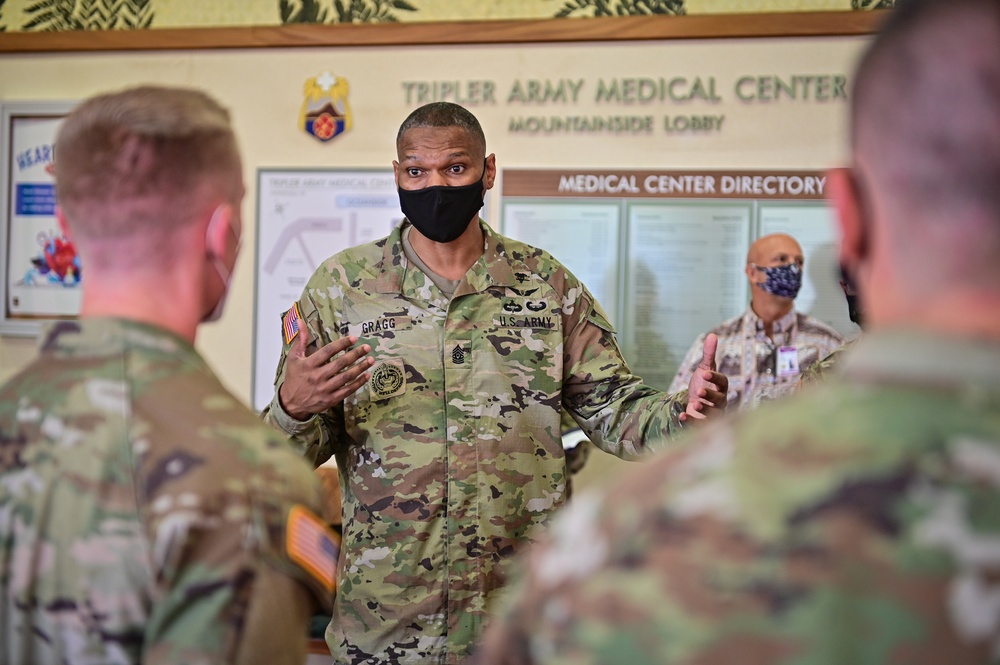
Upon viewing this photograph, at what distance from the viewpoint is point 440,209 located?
8.23 ft

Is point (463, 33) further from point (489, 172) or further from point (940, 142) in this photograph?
point (940, 142)

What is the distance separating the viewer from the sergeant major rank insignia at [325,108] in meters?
4.30

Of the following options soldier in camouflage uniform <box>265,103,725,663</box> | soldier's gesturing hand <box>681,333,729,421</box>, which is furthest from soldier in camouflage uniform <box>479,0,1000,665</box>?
soldier in camouflage uniform <box>265,103,725,663</box>

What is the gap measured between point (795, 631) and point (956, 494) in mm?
162

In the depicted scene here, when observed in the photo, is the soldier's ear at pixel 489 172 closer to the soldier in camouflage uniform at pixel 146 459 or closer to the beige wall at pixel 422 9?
the soldier in camouflage uniform at pixel 146 459

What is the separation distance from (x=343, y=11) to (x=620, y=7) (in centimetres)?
122

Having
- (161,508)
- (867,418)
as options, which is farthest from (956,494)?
(161,508)

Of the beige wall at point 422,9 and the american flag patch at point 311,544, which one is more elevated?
the beige wall at point 422,9

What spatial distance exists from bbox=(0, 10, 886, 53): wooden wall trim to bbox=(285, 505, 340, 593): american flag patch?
3289 millimetres

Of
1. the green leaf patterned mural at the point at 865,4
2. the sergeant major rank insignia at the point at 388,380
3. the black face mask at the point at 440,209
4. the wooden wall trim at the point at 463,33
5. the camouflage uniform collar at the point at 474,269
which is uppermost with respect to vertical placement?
the green leaf patterned mural at the point at 865,4

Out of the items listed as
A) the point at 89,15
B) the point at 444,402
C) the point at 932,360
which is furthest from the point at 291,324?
the point at 89,15

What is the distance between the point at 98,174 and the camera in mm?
1222

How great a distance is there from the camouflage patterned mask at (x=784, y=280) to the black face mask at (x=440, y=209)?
69.7 inches

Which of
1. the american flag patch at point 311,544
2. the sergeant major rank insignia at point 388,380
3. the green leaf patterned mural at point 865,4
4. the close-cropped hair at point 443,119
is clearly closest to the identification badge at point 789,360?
the green leaf patterned mural at point 865,4
